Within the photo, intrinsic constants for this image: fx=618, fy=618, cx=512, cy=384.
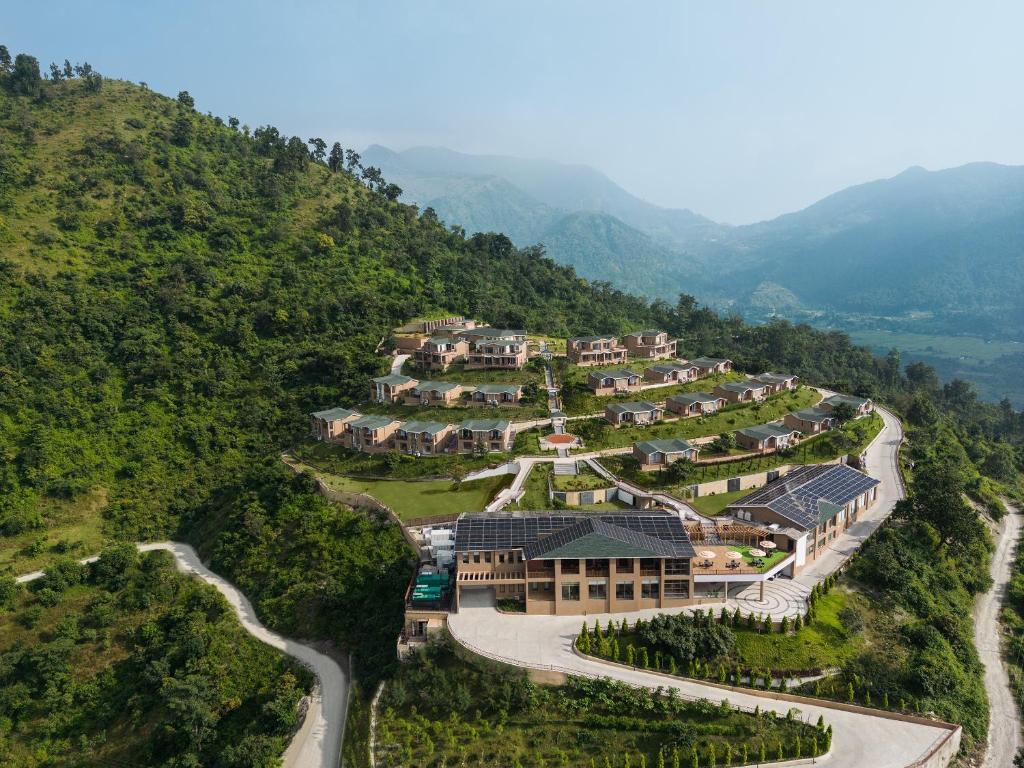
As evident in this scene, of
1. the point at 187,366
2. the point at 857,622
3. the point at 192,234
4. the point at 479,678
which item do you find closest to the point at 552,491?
the point at 479,678

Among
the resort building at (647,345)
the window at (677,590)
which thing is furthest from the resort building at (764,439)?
the window at (677,590)

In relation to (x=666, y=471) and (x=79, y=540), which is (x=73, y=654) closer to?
(x=79, y=540)

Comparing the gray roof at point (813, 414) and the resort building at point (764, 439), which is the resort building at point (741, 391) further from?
the resort building at point (764, 439)

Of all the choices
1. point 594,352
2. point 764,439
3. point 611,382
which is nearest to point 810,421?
point 764,439

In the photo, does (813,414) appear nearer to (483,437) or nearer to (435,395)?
(483,437)

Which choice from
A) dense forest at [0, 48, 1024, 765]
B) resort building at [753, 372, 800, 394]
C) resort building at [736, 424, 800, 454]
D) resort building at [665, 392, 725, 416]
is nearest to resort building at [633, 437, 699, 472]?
resort building at [736, 424, 800, 454]

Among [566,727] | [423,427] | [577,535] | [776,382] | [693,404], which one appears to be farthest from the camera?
[776,382]

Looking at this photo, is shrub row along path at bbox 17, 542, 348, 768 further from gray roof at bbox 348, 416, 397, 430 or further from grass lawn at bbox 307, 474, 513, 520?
gray roof at bbox 348, 416, 397, 430
